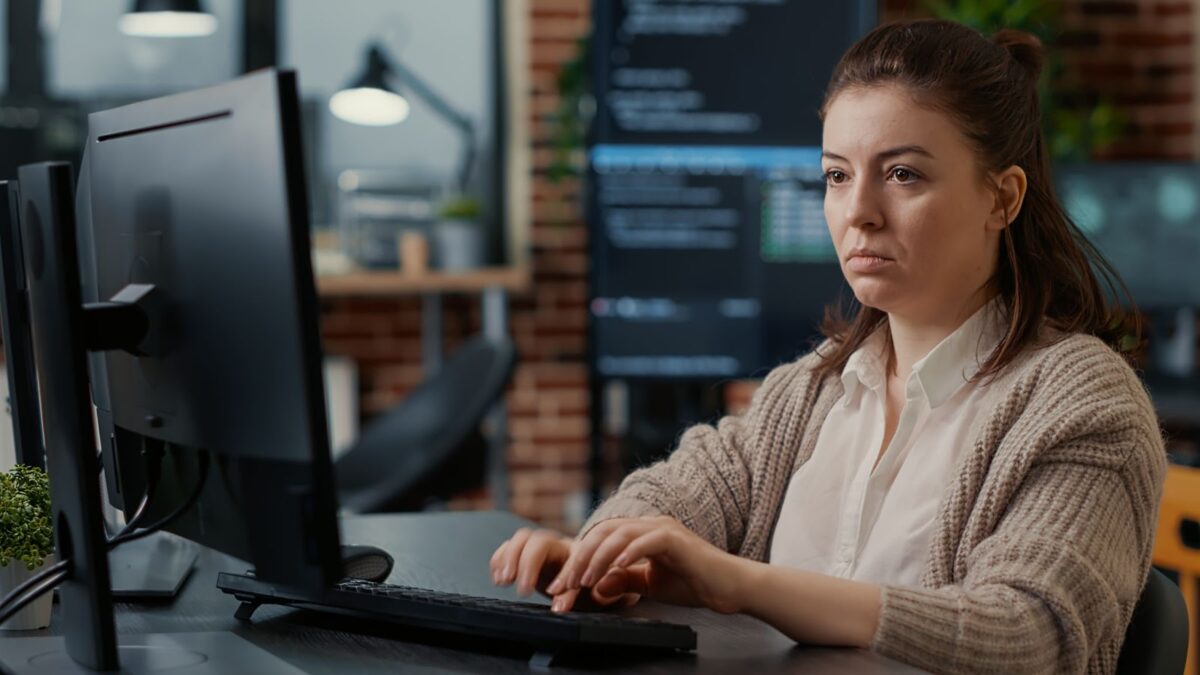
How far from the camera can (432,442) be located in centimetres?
345

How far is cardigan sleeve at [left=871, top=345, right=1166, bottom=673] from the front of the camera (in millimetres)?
1088

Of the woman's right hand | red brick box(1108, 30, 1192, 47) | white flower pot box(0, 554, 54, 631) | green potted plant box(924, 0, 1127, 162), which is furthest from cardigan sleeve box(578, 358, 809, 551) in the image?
red brick box(1108, 30, 1192, 47)

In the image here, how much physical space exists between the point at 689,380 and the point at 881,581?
2.40 meters

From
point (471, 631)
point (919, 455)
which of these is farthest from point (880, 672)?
point (919, 455)

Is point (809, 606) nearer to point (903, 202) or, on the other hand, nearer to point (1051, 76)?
point (903, 202)

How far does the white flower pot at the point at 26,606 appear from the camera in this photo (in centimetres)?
117

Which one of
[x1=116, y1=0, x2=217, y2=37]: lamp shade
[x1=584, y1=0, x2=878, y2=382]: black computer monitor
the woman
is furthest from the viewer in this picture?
[x1=116, y1=0, x2=217, y2=37]: lamp shade

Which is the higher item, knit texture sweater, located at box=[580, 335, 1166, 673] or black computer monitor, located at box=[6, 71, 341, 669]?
black computer monitor, located at box=[6, 71, 341, 669]

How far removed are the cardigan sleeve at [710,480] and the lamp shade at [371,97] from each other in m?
2.81

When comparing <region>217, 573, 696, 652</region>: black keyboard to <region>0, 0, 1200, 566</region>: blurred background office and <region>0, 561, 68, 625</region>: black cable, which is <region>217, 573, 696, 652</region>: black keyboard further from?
<region>0, 0, 1200, 566</region>: blurred background office

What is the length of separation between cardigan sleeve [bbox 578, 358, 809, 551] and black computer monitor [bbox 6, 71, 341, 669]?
0.52m

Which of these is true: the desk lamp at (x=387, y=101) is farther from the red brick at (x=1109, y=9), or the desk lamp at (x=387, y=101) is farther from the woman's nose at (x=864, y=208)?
the woman's nose at (x=864, y=208)

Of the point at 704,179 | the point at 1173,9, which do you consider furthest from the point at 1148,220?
the point at 1173,9

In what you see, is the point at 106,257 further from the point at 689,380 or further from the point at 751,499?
the point at 689,380
